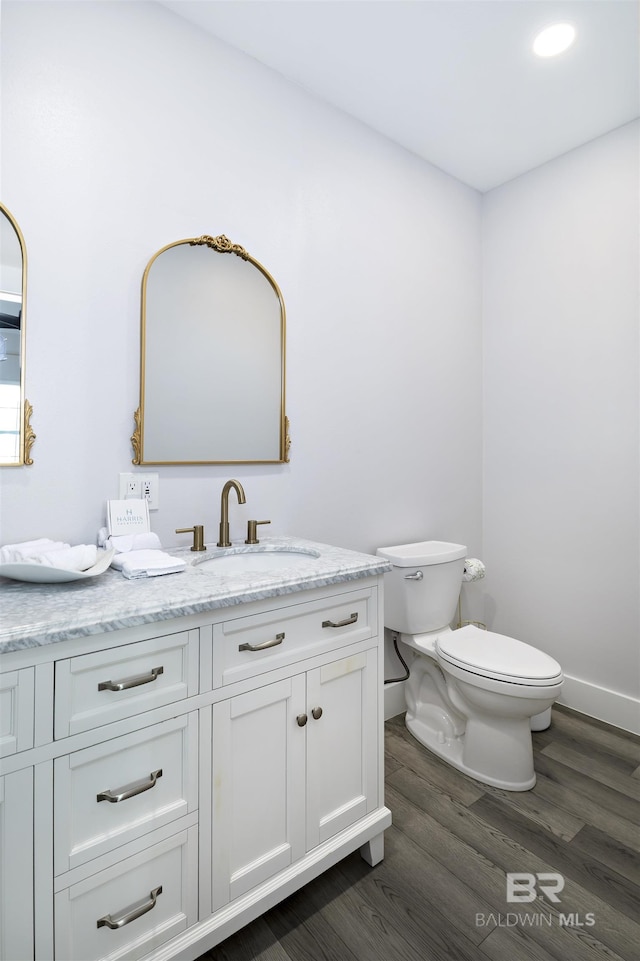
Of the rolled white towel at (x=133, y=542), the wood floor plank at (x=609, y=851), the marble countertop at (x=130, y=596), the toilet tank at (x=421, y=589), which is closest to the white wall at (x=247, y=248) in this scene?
the rolled white towel at (x=133, y=542)

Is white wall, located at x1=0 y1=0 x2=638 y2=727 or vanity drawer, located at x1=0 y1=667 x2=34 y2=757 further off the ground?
white wall, located at x1=0 y1=0 x2=638 y2=727

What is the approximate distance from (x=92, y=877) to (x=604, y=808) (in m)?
1.67

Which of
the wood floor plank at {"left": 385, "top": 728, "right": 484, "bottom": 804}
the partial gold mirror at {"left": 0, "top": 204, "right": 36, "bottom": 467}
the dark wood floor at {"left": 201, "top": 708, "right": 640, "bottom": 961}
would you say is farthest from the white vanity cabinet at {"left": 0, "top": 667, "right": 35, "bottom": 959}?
the wood floor plank at {"left": 385, "top": 728, "right": 484, "bottom": 804}

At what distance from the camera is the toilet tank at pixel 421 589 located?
195cm

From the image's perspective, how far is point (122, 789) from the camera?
923mm

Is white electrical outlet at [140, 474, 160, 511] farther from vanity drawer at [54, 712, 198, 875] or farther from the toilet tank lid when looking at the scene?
the toilet tank lid

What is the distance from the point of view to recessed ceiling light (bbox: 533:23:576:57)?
5.34 feet

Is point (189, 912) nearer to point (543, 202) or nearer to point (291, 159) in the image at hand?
point (291, 159)

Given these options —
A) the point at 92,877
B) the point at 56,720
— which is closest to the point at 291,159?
the point at 56,720

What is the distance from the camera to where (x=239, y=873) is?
3.59 feet

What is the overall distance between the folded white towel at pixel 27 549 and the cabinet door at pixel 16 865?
459 millimetres

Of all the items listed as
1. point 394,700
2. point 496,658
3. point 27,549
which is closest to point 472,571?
point 496,658

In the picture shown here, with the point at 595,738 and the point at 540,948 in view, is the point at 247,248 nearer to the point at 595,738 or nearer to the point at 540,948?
the point at 540,948

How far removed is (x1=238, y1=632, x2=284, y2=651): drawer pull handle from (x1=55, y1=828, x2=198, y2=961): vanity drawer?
394 mm
